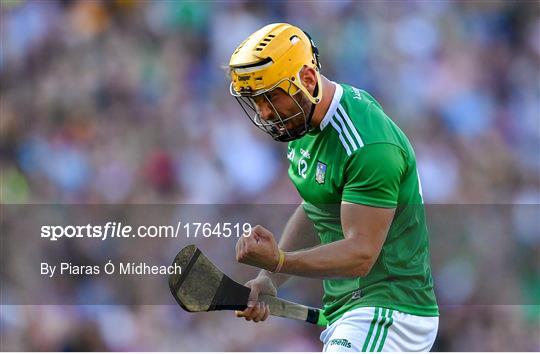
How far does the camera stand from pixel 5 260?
7953 mm

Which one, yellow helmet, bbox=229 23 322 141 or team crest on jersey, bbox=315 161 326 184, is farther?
team crest on jersey, bbox=315 161 326 184

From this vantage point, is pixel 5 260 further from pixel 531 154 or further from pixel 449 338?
pixel 531 154

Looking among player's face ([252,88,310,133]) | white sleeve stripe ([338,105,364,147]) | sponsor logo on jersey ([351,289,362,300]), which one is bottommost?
sponsor logo on jersey ([351,289,362,300])

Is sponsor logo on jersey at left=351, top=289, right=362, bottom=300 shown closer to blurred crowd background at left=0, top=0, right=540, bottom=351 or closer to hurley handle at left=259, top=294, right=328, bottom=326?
hurley handle at left=259, top=294, right=328, bottom=326

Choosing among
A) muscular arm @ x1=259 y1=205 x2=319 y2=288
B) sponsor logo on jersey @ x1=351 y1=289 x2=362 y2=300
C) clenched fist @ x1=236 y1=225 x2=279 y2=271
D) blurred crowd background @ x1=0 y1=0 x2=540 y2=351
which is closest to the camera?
clenched fist @ x1=236 y1=225 x2=279 y2=271

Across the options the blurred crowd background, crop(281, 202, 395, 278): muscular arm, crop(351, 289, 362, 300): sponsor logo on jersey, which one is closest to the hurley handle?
crop(351, 289, 362, 300): sponsor logo on jersey

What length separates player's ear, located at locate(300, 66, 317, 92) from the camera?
407cm

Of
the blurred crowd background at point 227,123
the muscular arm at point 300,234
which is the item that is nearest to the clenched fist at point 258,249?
the muscular arm at point 300,234

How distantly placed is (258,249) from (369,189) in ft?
1.61

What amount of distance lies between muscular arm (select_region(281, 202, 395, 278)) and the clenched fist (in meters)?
0.07

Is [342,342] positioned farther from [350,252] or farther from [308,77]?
[308,77]

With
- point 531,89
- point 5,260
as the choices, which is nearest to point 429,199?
point 531,89

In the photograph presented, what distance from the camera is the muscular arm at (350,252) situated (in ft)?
12.7

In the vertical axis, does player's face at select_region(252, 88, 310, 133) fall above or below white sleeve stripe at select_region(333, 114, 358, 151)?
above
